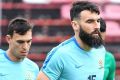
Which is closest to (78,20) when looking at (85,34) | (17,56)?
(85,34)

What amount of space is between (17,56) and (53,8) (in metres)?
9.80

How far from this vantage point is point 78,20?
5.62 m

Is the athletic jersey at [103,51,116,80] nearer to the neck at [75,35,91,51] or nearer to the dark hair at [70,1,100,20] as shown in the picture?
the neck at [75,35,91,51]

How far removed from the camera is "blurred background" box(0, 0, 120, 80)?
16312 millimetres

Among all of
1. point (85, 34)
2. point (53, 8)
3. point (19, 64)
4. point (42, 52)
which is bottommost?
point (42, 52)

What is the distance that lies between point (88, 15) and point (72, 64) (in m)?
0.43

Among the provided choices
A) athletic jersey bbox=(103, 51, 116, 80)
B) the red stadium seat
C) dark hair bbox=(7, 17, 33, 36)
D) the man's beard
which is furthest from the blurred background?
the man's beard

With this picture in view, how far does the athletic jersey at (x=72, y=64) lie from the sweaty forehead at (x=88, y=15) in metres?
0.24

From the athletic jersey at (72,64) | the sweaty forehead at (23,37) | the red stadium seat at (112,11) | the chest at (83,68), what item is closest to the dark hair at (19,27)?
the sweaty forehead at (23,37)

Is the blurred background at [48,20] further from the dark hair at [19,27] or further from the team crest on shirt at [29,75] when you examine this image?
the team crest on shirt at [29,75]

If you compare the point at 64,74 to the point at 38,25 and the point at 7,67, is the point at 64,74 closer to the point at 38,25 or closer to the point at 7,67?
the point at 7,67

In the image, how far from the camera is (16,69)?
6648mm

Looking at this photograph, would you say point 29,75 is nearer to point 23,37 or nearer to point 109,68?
point 23,37

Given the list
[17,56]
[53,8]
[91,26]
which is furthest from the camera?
[53,8]
